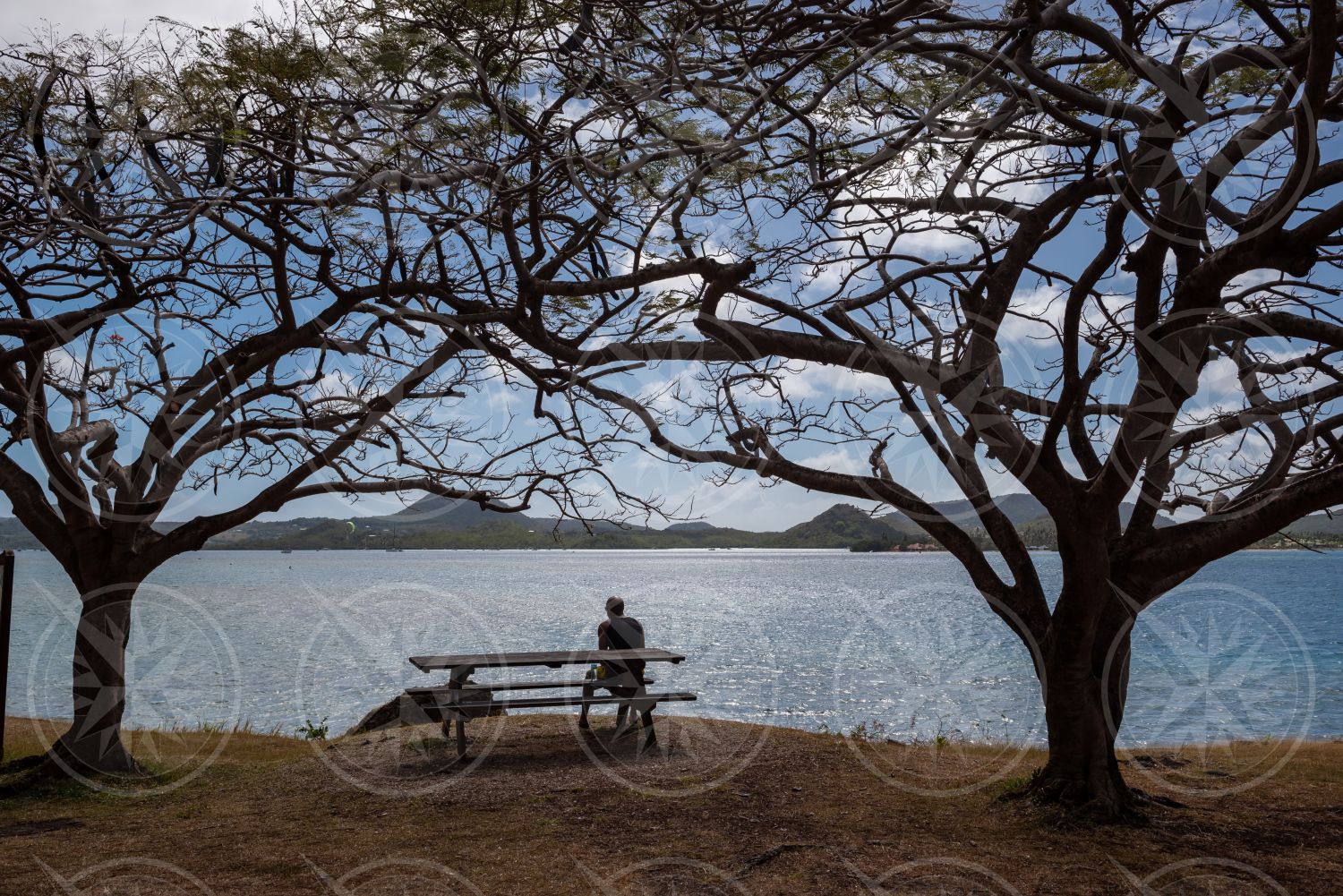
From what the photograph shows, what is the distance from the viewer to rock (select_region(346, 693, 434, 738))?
991cm

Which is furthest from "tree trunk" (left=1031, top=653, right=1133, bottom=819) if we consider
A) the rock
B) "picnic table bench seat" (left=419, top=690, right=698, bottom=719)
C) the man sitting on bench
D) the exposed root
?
the rock

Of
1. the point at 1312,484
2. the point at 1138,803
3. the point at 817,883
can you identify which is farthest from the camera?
the point at 1138,803

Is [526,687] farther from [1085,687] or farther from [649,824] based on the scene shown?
[1085,687]

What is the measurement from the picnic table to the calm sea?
7.60m

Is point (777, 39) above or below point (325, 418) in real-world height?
above

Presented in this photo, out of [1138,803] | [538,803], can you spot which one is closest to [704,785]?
[538,803]

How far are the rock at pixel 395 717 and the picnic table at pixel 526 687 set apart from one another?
0.50 meters

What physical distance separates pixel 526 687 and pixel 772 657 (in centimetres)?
2336

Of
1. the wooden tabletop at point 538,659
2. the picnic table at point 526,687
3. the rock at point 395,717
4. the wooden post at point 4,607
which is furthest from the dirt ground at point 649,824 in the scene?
the wooden post at point 4,607

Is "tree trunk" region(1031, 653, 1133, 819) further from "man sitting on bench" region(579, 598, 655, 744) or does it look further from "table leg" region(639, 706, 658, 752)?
"man sitting on bench" region(579, 598, 655, 744)

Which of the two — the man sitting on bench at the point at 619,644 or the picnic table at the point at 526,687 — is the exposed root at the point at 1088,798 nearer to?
the picnic table at the point at 526,687

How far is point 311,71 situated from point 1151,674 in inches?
1058

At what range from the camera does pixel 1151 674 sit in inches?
1037

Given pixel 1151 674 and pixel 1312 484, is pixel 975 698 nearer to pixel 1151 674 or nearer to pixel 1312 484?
pixel 1151 674
